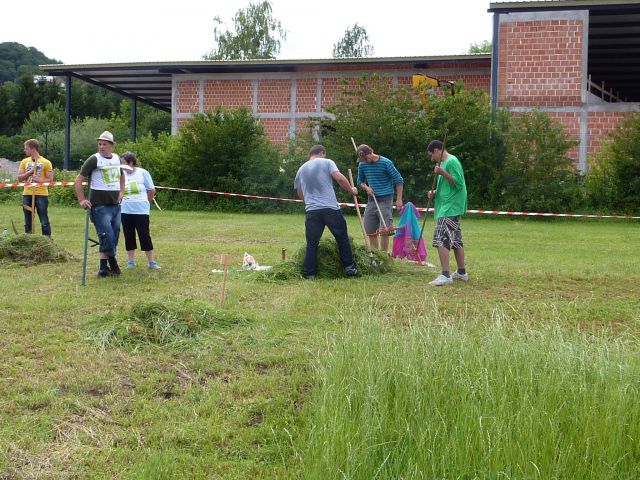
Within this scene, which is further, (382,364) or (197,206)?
(197,206)

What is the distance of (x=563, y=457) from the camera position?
3.82 meters

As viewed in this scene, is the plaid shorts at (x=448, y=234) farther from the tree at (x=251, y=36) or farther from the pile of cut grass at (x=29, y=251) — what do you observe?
the tree at (x=251, y=36)

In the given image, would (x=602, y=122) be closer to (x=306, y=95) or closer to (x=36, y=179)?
(x=306, y=95)

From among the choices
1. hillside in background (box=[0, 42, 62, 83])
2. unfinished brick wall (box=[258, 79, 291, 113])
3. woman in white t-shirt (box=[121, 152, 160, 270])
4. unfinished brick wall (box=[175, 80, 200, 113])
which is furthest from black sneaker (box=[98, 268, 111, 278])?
hillside in background (box=[0, 42, 62, 83])

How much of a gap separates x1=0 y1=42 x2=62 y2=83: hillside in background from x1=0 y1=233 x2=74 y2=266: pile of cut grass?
78.3m

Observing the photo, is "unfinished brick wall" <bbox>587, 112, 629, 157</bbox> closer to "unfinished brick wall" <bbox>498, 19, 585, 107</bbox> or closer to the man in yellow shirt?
"unfinished brick wall" <bbox>498, 19, 585, 107</bbox>

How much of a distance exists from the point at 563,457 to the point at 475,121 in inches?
876

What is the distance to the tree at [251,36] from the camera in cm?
5931

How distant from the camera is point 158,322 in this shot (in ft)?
21.3

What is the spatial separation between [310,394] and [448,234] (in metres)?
5.01

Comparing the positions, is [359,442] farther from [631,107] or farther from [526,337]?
[631,107]

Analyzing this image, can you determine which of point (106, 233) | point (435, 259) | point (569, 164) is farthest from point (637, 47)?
point (106, 233)

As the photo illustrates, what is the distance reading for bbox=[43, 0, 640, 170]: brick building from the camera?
1076 inches

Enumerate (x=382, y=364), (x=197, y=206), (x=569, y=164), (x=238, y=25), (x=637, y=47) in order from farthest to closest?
(x=238, y=25)
(x=637, y=47)
(x=197, y=206)
(x=569, y=164)
(x=382, y=364)
